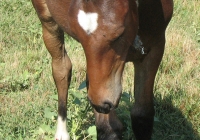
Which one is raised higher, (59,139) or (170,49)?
(170,49)

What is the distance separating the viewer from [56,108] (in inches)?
164

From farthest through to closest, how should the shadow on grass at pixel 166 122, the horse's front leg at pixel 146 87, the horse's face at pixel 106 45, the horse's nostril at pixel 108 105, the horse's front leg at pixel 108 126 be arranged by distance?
1. the shadow on grass at pixel 166 122
2. the horse's front leg at pixel 108 126
3. the horse's front leg at pixel 146 87
4. the horse's nostril at pixel 108 105
5. the horse's face at pixel 106 45

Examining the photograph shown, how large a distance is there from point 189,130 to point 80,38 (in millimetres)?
1622

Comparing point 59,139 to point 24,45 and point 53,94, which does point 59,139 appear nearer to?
point 53,94

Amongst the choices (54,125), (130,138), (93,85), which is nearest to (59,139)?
(54,125)

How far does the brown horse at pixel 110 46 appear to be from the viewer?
2.38m

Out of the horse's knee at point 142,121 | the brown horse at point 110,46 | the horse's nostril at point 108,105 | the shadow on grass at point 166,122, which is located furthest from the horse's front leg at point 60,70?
the horse's nostril at point 108,105

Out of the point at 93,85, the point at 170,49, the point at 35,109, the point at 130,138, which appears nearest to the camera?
the point at 93,85

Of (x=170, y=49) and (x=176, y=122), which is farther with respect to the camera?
(x=170, y=49)

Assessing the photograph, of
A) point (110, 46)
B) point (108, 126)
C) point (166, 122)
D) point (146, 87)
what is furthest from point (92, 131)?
point (110, 46)

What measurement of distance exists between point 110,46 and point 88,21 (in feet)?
0.50

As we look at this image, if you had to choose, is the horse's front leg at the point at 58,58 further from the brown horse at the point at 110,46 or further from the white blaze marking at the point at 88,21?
the white blaze marking at the point at 88,21

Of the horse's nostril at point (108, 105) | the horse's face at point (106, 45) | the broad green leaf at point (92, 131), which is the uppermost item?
the horse's face at point (106, 45)

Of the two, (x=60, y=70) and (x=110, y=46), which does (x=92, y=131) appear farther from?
(x=110, y=46)
